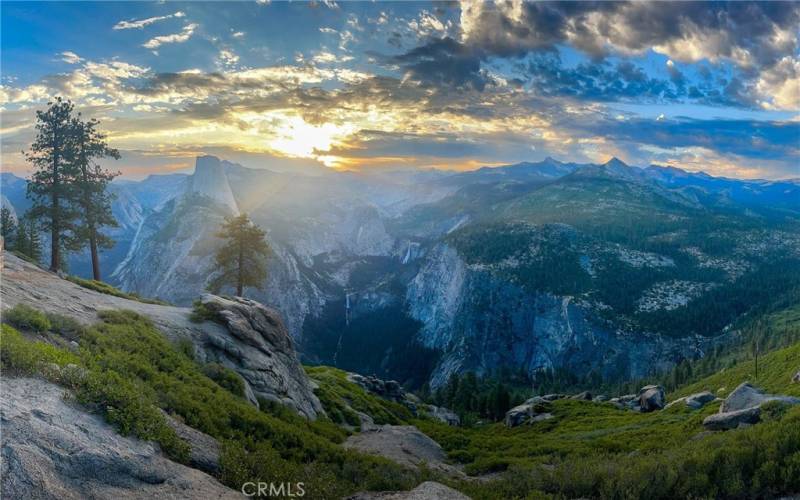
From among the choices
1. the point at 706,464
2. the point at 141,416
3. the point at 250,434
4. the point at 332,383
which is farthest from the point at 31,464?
the point at 332,383

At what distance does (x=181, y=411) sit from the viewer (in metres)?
15.8

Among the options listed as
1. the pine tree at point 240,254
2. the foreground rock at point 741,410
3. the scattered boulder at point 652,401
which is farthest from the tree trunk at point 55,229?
the scattered boulder at point 652,401

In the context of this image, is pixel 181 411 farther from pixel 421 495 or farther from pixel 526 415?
pixel 526 415

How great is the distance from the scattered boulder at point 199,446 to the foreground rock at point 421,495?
444 centimetres

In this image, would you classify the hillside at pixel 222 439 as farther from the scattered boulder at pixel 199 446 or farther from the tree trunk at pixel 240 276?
the tree trunk at pixel 240 276

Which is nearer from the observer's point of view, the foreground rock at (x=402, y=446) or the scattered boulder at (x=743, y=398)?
the foreground rock at (x=402, y=446)

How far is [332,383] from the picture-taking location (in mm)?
49781

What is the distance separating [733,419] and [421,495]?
68.2ft

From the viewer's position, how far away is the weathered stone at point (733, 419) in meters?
23.0

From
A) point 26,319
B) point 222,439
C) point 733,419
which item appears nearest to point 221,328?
point 26,319

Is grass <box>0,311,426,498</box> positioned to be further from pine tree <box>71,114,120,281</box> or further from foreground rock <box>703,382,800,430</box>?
pine tree <box>71,114,120,281</box>

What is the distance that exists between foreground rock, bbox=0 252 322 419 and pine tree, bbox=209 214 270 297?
15.2 meters

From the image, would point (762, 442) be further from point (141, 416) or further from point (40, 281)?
point (40, 281)

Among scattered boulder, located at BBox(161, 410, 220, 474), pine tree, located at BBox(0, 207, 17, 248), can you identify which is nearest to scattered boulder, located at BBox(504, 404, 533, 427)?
scattered boulder, located at BBox(161, 410, 220, 474)
